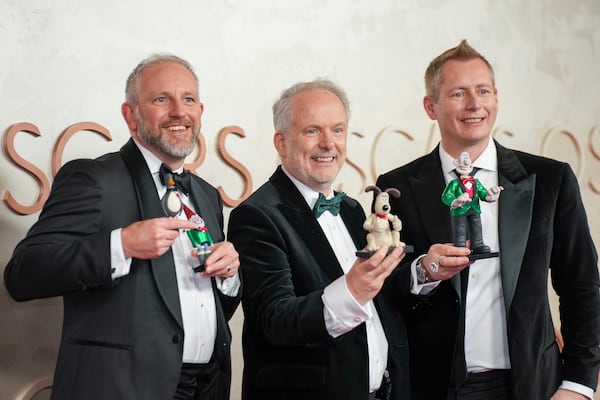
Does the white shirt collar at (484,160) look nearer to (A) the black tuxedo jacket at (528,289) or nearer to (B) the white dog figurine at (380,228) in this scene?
(A) the black tuxedo jacket at (528,289)

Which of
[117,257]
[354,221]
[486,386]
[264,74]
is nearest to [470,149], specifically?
[354,221]

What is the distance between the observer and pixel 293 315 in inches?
86.0

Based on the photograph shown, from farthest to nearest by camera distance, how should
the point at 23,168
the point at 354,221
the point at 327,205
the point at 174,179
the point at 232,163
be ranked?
the point at 232,163, the point at 23,168, the point at 354,221, the point at 327,205, the point at 174,179

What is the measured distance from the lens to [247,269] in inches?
93.1

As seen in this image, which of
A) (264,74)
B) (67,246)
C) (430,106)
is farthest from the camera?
(264,74)

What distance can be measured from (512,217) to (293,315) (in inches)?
30.9

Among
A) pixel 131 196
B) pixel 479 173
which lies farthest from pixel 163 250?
pixel 479 173

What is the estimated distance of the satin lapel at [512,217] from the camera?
235 cm

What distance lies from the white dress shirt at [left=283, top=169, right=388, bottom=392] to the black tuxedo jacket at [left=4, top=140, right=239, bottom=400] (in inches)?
17.2

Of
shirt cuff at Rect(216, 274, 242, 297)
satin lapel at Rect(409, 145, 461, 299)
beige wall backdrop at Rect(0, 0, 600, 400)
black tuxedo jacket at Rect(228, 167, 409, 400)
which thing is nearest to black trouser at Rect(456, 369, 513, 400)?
black tuxedo jacket at Rect(228, 167, 409, 400)

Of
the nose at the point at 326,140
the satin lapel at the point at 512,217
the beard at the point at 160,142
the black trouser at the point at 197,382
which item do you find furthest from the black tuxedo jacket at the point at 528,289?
the beard at the point at 160,142

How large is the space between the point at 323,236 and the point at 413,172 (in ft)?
1.58

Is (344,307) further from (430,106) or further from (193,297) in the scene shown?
(430,106)

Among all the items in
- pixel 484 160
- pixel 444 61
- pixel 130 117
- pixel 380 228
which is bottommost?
pixel 380 228
